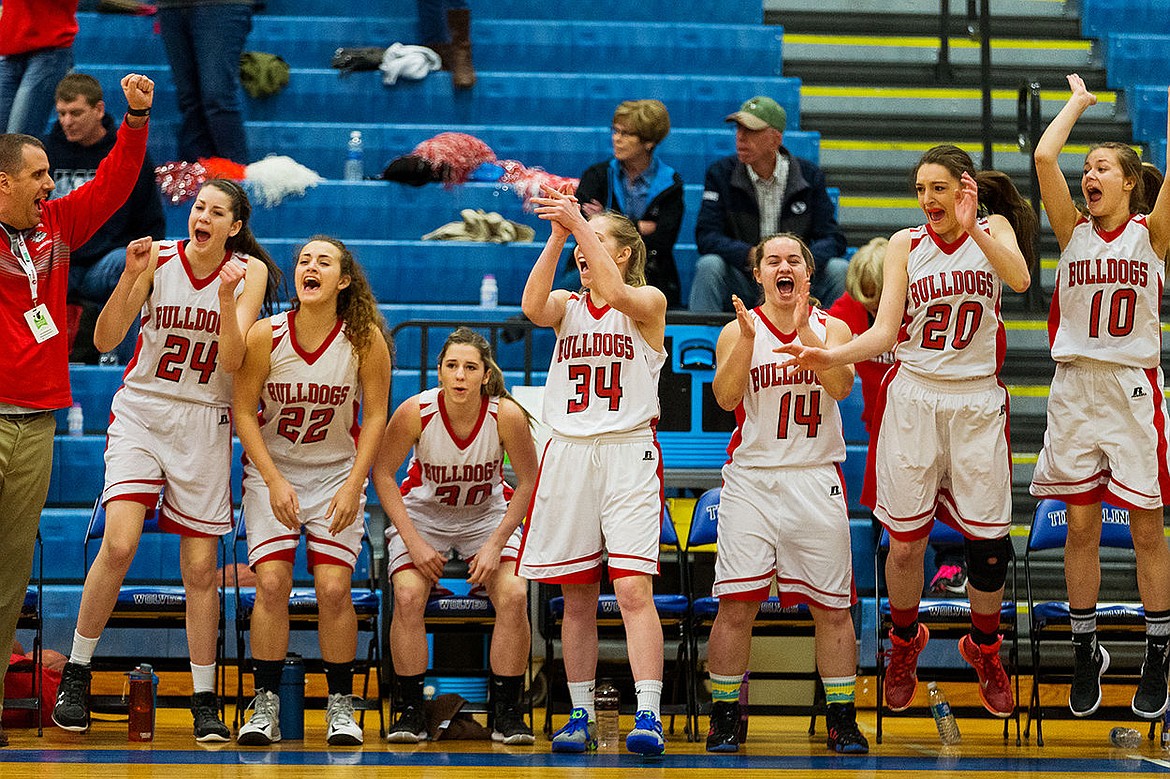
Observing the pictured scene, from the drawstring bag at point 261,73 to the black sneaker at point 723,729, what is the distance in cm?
528

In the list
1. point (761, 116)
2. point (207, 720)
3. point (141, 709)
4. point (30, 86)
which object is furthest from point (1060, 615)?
point (30, 86)

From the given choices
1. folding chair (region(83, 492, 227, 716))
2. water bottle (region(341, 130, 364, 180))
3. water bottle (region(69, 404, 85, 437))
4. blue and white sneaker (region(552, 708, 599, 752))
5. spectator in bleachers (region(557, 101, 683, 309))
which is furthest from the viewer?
water bottle (region(341, 130, 364, 180))

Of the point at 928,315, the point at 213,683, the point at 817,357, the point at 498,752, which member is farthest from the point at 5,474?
the point at 928,315

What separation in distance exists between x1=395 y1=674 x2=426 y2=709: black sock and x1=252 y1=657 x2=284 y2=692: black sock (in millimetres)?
446

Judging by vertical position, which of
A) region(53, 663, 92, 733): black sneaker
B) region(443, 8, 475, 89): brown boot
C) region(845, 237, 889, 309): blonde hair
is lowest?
region(53, 663, 92, 733): black sneaker

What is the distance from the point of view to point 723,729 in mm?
5707

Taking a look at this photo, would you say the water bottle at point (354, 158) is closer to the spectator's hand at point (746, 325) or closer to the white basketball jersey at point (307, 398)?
the white basketball jersey at point (307, 398)

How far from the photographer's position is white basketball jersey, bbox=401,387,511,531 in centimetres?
615

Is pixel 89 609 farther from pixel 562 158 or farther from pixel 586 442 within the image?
pixel 562 158

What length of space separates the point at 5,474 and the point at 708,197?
12.6 feet

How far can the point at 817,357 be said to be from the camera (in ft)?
18.0

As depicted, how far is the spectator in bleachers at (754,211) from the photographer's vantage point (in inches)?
306

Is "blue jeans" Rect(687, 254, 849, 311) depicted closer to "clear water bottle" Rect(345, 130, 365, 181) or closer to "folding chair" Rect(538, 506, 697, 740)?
"folding chair" Rect(538, 506, 697, 740)

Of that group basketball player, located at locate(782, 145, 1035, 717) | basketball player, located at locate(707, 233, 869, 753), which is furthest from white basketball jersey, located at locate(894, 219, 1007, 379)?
basketball player, located at locate(707, 233, 869, 753)
